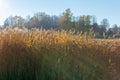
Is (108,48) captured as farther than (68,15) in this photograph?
No

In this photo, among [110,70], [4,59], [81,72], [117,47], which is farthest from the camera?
[117,47]

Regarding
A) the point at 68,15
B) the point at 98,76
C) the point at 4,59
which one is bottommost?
the point at 98,76

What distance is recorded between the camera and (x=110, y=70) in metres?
5.89

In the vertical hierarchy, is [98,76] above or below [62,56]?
below

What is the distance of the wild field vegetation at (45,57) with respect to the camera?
5008mm

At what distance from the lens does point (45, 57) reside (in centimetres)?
506

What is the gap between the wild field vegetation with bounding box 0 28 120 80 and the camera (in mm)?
5008

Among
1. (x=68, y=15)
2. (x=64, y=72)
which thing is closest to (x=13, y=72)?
(x=64, y=72)

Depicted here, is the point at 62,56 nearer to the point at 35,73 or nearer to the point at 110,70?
the point at 35,73

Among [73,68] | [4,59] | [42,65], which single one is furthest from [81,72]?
[4,59]

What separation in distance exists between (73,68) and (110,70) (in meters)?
1.05

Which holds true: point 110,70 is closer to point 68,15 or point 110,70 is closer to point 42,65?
point 42,65

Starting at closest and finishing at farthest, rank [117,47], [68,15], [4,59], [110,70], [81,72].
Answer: [4,59] → [81,72] → [110,70] → [117,47] → [68,15]

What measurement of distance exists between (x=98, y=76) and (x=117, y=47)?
1.27 metres
